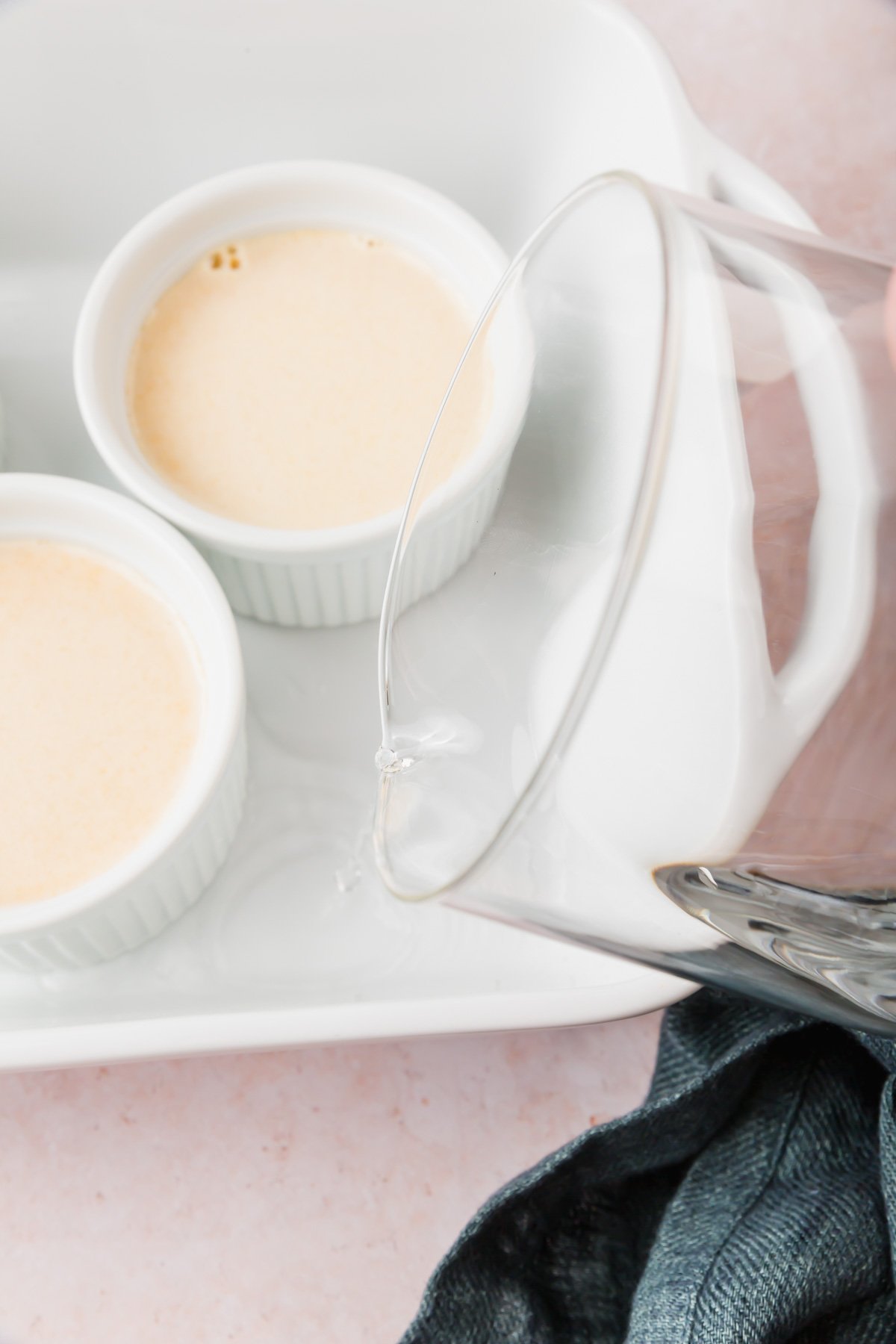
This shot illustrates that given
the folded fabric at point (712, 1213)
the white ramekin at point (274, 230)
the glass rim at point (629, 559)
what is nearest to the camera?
the glass rim at point (629, 559)

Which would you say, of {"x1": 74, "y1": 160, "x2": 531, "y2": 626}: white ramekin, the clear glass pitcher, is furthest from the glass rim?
{"x1": 74, "y1": 160, "x2": 531, "y2": 626}: white ramekin

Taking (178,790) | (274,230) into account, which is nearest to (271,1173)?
(178,790)

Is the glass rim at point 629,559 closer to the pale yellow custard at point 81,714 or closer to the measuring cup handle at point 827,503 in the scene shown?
the measuring cup handle at point 827,503

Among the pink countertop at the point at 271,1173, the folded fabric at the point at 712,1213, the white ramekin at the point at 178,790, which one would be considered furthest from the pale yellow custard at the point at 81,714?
the folded fabric at the point at 712,1213

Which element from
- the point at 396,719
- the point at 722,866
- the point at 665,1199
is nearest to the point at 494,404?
the point at 396,719

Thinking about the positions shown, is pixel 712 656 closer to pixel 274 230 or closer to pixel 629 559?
pixel 629 559

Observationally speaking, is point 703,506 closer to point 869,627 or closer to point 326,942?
point 869,627
